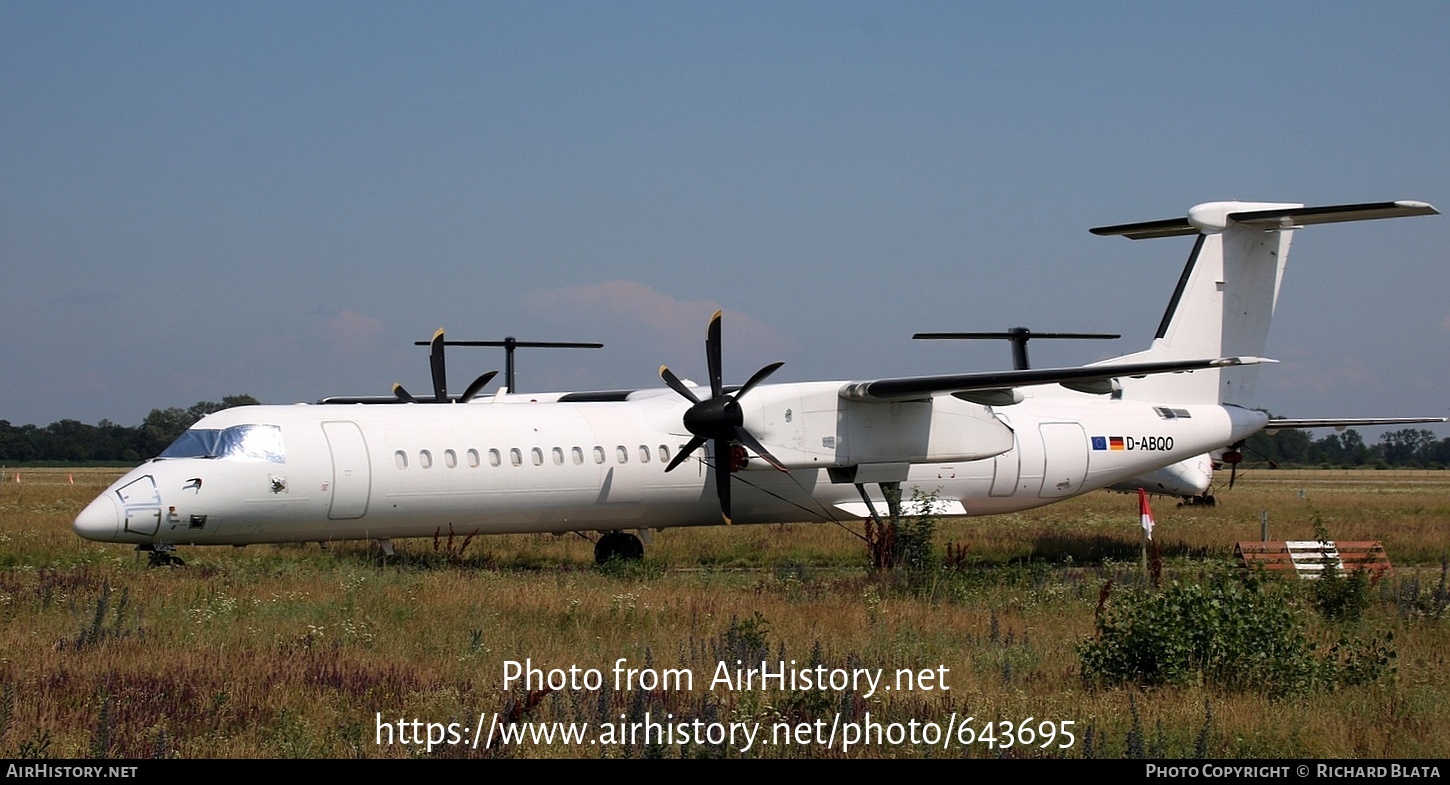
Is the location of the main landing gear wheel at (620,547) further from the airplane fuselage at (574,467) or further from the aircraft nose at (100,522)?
the aircraft nose at (100,522)

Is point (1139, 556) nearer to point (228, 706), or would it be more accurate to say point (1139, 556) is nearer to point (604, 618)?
point (604, 618)

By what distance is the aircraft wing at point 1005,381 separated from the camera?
1814 cm

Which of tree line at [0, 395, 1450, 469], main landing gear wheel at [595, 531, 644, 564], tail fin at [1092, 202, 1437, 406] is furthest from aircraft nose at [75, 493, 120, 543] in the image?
tree line at [0, 395, 1450, 469]

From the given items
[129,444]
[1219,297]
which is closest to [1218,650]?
[1219,297]

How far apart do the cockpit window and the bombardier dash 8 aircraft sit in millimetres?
27

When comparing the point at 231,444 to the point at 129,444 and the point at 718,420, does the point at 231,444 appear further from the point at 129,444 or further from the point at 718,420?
the point at 129,444

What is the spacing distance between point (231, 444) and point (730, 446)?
696 centimetres

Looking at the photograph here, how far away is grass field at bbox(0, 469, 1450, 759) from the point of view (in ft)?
29.7

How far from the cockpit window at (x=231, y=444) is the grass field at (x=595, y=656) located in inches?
61.2

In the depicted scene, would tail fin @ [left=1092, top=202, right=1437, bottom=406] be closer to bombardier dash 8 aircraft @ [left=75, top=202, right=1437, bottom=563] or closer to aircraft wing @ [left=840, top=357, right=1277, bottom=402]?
bombardier dash 8 aircraft @ [left=75, top=202, right=1437, bottom=563]

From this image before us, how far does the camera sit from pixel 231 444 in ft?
58.4

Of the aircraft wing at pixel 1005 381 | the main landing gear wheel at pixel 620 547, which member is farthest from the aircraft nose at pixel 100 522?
the aircraft wing at pixel 1005 381
